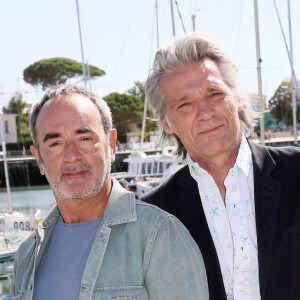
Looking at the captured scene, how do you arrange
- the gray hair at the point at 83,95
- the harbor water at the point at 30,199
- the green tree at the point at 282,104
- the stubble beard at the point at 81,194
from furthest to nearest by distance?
the green tree at the point at 282,104
the harbor water at the point at 30,199
the gray hair at the point at 83,95
the stubble beard at the point at 81,194

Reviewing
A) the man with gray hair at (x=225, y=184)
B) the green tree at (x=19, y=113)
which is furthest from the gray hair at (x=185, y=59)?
the green tree at (x=19, y=113)

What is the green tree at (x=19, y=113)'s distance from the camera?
4569 centimetres

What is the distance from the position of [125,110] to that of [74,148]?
47512 mm

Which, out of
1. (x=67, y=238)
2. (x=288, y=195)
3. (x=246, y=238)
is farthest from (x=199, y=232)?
(x=67, y=238)

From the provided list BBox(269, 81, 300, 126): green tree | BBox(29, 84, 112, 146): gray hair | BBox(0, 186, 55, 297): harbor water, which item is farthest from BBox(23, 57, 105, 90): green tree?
BBox(29, 84, 112, 146): gray hair

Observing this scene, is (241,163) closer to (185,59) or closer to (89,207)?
(185,59)

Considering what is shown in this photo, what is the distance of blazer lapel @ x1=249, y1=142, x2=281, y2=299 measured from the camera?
83.5 inches

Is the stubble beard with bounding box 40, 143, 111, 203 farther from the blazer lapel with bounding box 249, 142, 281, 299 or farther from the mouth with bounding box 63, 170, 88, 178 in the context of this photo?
the blazer lapel with bounding box 249, 142, 281, 299

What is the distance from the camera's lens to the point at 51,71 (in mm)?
58219

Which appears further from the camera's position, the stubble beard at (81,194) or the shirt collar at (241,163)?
the shirt collar at (241,163)

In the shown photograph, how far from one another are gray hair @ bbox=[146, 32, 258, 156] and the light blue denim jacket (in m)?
0.70

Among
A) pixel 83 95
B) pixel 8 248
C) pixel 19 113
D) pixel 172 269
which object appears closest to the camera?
pixel 172 269

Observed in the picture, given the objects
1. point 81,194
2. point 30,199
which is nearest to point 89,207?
point 81,194

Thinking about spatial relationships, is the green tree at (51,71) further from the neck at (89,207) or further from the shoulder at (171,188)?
the neck at (89,207)
